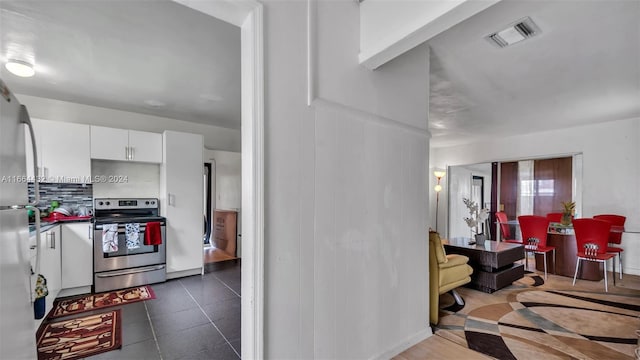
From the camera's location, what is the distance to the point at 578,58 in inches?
109

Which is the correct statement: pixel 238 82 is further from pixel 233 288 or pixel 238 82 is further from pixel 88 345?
pixel 88 345

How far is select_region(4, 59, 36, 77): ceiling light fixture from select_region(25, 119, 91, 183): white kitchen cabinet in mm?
707

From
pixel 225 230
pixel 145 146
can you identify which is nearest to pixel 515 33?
pixel 145 146

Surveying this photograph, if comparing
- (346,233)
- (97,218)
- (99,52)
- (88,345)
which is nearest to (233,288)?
(88,345)

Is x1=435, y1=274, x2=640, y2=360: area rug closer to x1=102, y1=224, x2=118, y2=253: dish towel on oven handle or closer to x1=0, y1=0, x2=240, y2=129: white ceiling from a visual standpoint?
x1=0, y1=0, x2=240, y2=129: white ceiling

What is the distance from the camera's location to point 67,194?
392cm

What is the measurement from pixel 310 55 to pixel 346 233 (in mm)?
1146

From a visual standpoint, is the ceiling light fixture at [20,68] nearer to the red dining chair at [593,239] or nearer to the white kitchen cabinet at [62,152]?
the white kitchen cabinet at [62,152]

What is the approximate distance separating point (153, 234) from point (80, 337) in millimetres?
1609

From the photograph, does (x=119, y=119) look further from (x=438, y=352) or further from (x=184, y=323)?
(x=438, y=352)

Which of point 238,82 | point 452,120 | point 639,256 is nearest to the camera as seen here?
point 238,82

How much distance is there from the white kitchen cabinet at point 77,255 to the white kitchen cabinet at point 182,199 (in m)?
0.90

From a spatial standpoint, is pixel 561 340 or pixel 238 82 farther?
pixel 238 82

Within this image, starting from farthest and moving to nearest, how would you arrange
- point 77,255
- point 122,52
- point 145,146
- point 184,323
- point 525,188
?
1. point 525,188
2. point 145,146
3. point 77,255
4. point 184,323
5. point 122,52
